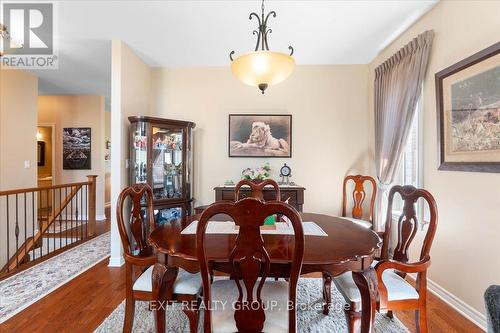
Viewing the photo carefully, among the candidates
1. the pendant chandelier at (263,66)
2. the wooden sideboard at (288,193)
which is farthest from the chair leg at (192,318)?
the wooden sideboard at (288,193)

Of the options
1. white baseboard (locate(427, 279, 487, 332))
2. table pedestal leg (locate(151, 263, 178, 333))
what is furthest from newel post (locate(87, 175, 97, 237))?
white baseboard (locate(427, 279, 487, 332))

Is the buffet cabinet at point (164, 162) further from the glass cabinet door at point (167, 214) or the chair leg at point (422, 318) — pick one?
the chair leg at point (422, 318)

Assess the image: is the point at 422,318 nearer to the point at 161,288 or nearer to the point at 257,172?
the point at 161,288

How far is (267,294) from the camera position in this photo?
132cm

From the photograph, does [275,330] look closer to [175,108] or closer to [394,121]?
[394,121]

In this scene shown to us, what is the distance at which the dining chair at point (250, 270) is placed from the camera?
3.11 ft

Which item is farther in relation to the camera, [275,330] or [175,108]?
[175,108]

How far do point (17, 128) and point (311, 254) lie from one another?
16.5ft

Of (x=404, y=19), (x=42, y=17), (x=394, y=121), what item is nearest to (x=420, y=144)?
(x=394, y=121)

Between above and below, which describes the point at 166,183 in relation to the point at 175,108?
below

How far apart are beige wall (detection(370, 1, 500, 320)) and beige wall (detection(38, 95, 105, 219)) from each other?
5.82m

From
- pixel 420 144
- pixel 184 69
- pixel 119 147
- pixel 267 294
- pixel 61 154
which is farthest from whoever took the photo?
pixel 61 154

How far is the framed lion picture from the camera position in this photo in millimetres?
3629

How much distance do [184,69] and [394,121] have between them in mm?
3019
